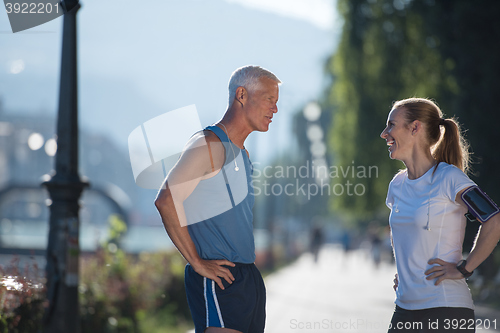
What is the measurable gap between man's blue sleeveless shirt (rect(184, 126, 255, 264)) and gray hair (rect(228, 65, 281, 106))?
264 millimetres

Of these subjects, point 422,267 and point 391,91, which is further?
point 391,91

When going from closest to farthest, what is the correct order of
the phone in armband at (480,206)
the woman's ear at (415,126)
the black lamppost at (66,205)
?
the phone in armband at (480,206), the woman's ear at (415,126), the black lamppost at (66,205)

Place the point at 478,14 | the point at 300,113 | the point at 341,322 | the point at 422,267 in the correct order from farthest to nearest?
the point at 300,113, the point at 478,14, the point at 341,322, the point at 422,267

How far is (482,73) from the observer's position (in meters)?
12.1

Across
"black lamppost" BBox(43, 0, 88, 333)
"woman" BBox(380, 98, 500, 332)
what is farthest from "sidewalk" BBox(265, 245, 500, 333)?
"woman" BBox(380, 98, 500, 332)

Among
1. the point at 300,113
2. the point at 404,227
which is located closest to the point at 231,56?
the point at 404,227

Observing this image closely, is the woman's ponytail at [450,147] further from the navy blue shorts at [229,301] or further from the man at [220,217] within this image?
the navy blue shorts at [229,301]

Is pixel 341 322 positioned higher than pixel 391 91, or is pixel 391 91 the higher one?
pixel 391 91

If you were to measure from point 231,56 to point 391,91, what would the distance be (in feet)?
35.9

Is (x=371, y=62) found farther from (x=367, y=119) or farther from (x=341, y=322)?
(x=341, y=322)

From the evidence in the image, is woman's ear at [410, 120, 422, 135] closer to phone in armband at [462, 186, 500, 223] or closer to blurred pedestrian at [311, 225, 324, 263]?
phone in armband at [462, 186, 500, 223]

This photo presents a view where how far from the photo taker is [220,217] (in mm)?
2969

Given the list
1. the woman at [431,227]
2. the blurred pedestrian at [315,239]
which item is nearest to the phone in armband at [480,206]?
→ the woman at [431,227]

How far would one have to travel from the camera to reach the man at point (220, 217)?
2.85 metres
